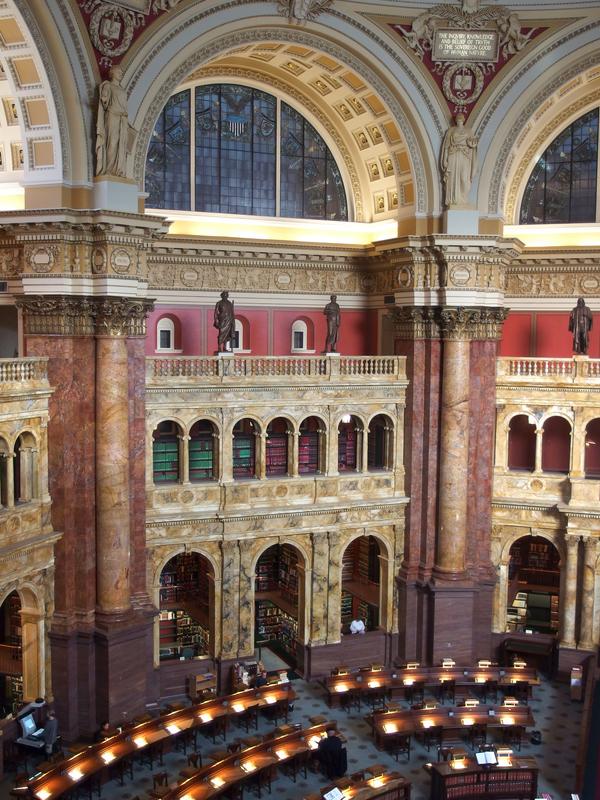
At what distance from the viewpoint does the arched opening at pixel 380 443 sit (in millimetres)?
28906

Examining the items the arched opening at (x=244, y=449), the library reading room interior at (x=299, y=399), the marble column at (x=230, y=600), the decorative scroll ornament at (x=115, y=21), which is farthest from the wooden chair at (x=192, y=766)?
the decorative scroll ornament at (x=115, y=21)

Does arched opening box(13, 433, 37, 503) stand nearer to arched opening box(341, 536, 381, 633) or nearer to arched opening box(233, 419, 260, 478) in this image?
arched opening box(233, 419, 260, 478)

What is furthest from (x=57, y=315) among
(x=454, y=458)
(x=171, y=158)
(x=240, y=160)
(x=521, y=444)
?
(x=521, y=444)

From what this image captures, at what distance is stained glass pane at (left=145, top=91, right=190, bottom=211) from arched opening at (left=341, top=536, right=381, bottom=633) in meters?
13.2

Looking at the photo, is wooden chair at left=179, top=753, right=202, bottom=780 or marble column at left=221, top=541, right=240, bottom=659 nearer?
wooden chair at left=179, top=753, right=202, bottom=780

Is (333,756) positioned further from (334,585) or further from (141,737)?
(334,585)

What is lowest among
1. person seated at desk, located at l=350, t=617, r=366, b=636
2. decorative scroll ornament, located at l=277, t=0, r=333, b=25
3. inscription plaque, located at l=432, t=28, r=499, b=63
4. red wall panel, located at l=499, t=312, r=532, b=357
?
person seated at desk, located at l=350, t=617, r=366, b=636

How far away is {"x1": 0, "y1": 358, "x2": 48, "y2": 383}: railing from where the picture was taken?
71.2 ft

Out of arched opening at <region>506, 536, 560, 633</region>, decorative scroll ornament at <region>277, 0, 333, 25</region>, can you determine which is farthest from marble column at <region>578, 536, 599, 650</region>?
decorative scroll ornament at <region>277, 0, 333, 25</region>

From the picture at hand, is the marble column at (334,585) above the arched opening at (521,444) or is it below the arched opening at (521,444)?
below

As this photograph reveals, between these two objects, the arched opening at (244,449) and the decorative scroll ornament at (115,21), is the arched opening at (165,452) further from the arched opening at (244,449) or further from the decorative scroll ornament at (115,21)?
the decorative scroll ornament at (115,21)

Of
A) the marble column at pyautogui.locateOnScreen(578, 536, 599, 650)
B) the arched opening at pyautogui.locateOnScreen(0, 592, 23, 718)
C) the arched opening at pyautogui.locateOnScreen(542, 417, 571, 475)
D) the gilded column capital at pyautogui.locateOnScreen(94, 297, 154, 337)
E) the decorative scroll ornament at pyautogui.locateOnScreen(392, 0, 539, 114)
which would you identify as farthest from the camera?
the arched opening at pyautogui.locateOnScreen(542, 417, 571, 475)

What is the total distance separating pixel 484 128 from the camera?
2750 centimetres

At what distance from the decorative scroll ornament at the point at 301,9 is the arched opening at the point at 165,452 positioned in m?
12.2
